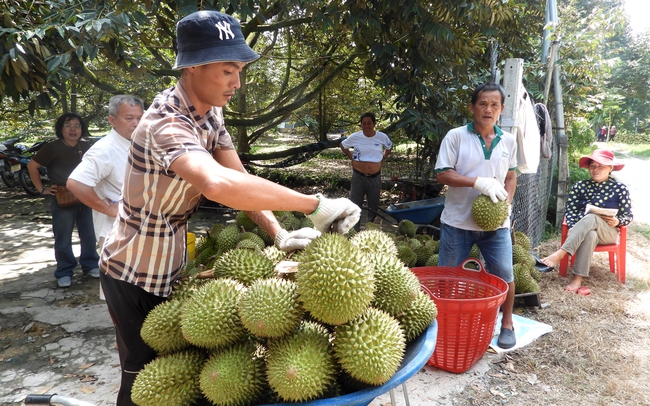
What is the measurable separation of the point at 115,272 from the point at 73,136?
149 inches

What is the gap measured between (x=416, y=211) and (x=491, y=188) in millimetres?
3138

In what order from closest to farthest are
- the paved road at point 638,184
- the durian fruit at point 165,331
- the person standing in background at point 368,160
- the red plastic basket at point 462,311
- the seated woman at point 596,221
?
1. the durian fruit at point 165,331
2. the red plastic basket at point 462,311
3. the seated woman at point 596,221
4. the person standing in background at point 368,160
5. the paved road at point 638,184

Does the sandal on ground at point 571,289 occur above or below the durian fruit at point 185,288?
below

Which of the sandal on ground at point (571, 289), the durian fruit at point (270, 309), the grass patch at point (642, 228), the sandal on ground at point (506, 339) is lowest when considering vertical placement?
the grass patch at point (642, 228)

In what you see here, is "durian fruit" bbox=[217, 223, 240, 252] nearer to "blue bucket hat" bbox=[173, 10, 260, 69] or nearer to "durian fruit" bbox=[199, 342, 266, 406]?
"durian fruit" bbox=[199, 342, 266, 406]

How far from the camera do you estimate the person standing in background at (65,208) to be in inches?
187

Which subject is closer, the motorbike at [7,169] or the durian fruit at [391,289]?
the durian fruit at [391,289]

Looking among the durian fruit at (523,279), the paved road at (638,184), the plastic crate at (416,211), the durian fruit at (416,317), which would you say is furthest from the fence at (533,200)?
the durian fruit at (416,317)

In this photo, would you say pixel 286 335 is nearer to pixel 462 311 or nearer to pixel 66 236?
pixel 462 311

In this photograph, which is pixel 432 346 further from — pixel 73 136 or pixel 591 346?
pixel 73 136

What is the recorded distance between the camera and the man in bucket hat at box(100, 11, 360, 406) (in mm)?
1333

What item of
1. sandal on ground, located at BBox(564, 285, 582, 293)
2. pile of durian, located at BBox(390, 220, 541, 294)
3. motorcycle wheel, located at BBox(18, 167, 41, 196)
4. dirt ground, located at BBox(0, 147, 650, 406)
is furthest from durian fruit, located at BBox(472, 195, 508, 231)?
motorcycle wheel, located at BBox(18, 167, 41, 196)

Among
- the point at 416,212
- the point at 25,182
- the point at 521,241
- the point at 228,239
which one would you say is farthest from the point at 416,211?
the point at 25,182

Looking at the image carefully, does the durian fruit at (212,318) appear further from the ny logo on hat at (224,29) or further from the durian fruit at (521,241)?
the durian fruit at (521,241)
